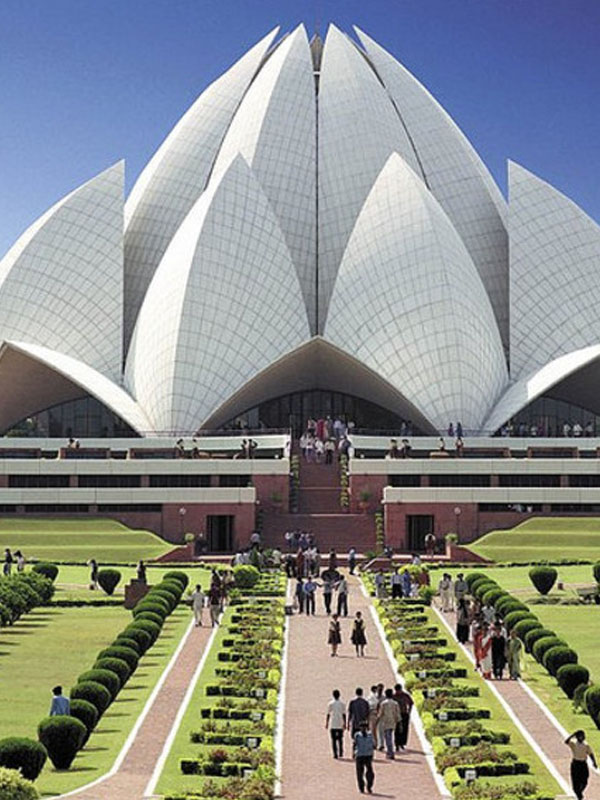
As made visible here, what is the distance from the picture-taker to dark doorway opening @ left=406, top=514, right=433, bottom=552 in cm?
3906

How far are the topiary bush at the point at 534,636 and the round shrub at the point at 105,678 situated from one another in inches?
264

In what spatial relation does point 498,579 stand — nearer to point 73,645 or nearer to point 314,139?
point 73,645

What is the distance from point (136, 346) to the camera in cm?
5116

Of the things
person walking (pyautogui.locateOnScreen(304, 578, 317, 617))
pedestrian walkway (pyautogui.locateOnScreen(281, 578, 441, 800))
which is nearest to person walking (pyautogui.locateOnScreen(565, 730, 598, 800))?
pedestrian walkway (pyautogui.locateOnScreen(281, 578, 441, 800))

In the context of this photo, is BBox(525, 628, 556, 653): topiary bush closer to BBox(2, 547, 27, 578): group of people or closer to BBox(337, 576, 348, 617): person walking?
BBox(337, 576, 348, 617): person walking

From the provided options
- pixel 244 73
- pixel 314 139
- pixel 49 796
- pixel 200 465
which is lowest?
pixel 49 796

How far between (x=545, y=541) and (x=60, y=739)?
2374cm

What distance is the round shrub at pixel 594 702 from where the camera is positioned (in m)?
16.4

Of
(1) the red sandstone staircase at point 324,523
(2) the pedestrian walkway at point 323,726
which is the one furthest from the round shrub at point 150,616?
(1) the red sandstone staircase at point 324,523

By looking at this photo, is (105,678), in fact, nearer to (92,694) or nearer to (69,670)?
(92,694)

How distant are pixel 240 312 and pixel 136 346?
4.25 meters

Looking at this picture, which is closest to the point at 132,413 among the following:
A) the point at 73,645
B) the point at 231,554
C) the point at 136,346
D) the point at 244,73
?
the point at 136,346

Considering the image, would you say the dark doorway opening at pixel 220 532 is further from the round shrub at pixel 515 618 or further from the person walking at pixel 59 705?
the person walking at pixel 59 705

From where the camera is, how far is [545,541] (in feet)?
121
